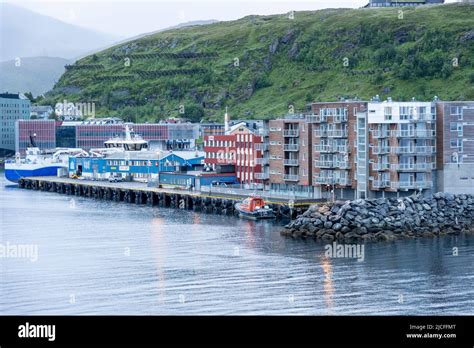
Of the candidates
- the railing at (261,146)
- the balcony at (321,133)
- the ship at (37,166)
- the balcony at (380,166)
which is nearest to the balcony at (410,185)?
the balcony at (380,166)

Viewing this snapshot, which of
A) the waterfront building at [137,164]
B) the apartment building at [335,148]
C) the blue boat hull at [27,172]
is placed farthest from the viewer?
the blue boat hull at [27,172]

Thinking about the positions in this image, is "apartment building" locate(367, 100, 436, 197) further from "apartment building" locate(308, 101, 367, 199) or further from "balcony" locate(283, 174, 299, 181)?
"balcony" locate(283, 174, 299, 181)

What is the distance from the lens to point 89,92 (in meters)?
166

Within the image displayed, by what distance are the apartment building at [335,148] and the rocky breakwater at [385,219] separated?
8.55m

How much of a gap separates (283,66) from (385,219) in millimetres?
102486

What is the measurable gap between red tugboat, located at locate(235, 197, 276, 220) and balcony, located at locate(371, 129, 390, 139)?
6682mm

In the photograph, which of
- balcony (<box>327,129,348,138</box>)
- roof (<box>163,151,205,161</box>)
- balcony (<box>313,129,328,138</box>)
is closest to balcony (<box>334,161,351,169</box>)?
balcony (<box>327,129,348,138</box>)

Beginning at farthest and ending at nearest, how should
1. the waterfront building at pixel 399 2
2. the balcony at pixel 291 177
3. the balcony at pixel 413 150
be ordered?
the waterfront building at pixel 399 2 < the balcony at pixel 291 177 < the balcony at pixel 413 150

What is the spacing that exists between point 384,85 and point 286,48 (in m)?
31.6

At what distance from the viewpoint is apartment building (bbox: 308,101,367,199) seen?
60.0 metres

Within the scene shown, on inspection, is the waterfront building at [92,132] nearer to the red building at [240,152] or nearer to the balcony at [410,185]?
the red building at [240,152]

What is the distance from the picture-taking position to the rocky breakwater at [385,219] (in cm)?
4850
